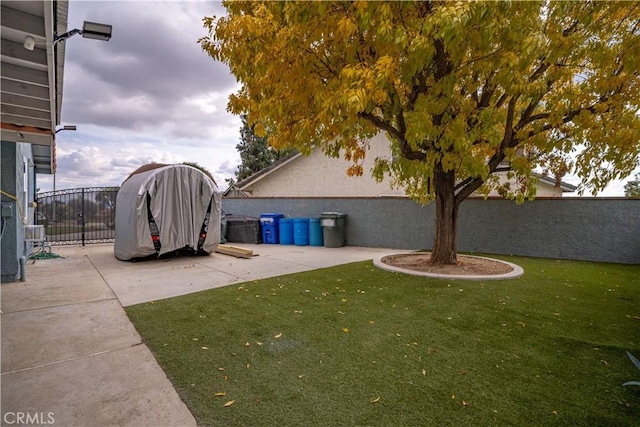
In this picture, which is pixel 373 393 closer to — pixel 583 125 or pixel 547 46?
pixel 547 46

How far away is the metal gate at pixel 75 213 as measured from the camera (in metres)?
11.2

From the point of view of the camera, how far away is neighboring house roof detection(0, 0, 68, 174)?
256 cm

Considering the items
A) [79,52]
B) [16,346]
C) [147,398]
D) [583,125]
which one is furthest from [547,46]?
[79,52]

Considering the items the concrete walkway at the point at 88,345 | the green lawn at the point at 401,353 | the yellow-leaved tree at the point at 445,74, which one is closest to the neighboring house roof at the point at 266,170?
the yellow-leaved tree at the point at 445,74

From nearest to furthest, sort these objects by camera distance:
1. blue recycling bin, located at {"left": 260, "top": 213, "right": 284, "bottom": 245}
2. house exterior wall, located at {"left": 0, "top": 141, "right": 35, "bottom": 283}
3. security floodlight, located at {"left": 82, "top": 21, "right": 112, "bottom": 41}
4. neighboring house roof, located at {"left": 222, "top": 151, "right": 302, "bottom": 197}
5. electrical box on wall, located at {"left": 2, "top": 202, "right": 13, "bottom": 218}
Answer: security floodlight, located at {"left": 82, "top": 21, "right": 112, "bottom": 41}
electrical box on wall, located at {"left": 2, "top": 202, "right": 13, "bottom": 218}
house exterior wall, located at {"left": 0, "top": 141, "right": 35, "bottom": 283}
blue recycling bin, located at {"left": 260, "top": 213, "right": 284, "bottom": 245}
neighboring house roof, located at {"left": 222, "top": 151, "right": 302, "bottom": 197}

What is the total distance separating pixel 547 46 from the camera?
16.4 feet

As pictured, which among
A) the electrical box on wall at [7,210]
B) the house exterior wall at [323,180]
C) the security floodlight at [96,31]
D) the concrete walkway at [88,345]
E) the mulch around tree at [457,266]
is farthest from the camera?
the house exterior wall at [323,180]

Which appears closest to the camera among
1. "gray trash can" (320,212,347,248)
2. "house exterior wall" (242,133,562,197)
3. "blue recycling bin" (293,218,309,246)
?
"gray trash can" (320,212,347,248)

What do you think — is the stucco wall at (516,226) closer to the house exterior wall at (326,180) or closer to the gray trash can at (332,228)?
the gray trash can at (332,228)

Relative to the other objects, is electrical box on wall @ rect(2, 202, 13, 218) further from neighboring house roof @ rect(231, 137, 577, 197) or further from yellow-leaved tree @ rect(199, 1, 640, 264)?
neighboring house roof @ rect(231, 137, 577, 197)

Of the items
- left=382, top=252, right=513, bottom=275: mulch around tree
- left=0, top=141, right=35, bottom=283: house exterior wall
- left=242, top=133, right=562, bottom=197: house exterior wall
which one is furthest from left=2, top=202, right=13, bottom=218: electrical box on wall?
left=242, top=133, right=562, bottom=197: house exterior wall

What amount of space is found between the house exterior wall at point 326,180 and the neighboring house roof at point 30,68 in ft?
34.8

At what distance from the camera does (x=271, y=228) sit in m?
12.0

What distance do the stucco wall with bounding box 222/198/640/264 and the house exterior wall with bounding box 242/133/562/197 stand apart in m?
2.74
